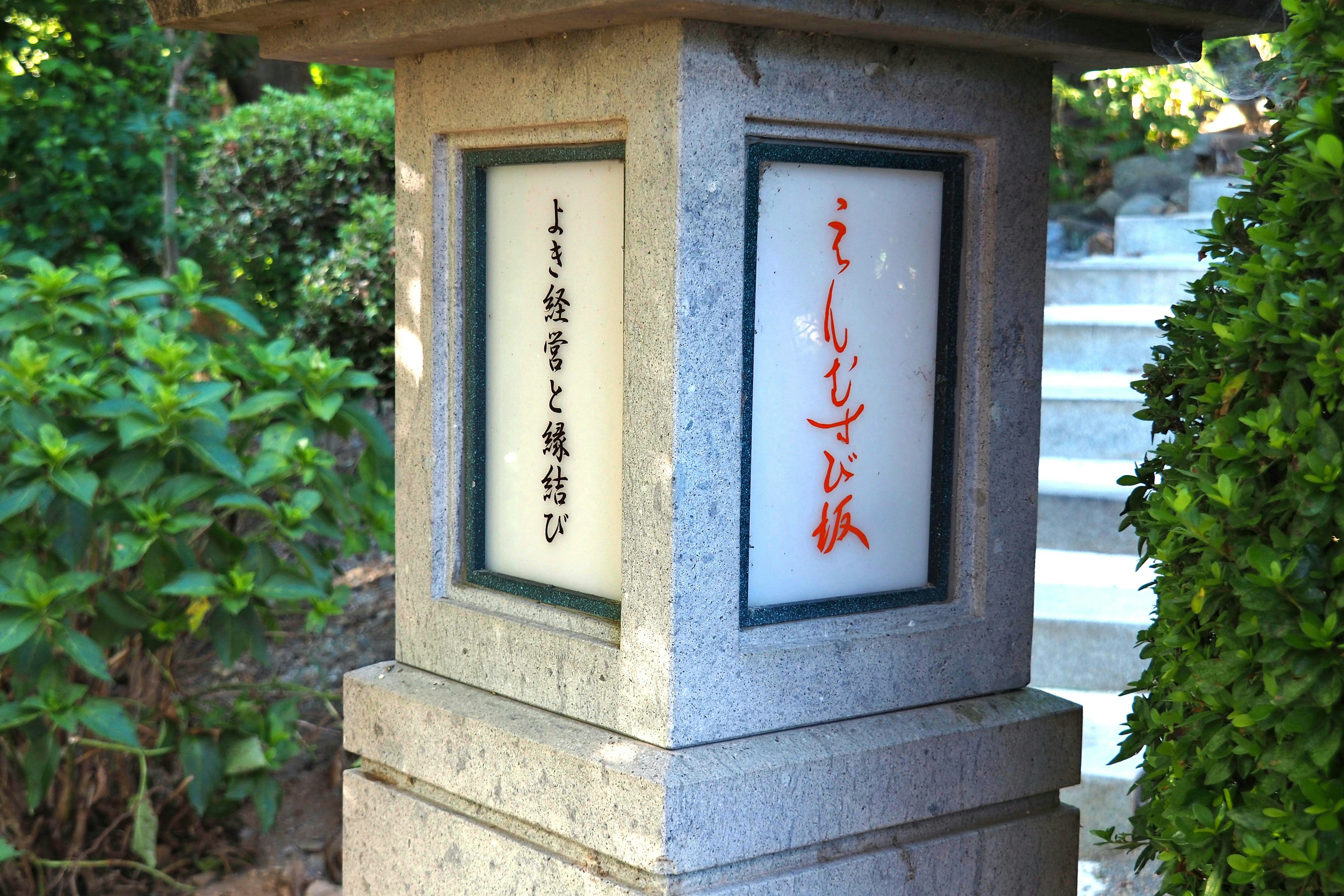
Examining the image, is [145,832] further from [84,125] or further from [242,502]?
[84,125]

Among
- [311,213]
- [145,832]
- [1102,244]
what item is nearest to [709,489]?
[145,832]

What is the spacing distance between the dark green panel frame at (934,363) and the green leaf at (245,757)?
6.69ft

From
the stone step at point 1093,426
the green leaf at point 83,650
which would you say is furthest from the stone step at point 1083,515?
the green leaf at point 83,650

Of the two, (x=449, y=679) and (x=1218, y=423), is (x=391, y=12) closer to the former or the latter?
(x=449, y=679)

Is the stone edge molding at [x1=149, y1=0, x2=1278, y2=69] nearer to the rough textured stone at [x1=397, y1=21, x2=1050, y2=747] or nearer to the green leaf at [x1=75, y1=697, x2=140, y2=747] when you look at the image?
the rough textured stone at [x1=397, y1=21, x2=1050, y2=747]

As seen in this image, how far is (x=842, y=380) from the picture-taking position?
7.45 ft

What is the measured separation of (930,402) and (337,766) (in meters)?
2.82

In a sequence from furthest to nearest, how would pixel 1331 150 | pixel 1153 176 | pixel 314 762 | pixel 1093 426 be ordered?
pixel 1153 176, pixel 1093 426, pixel 314 762, pixel 1331 150

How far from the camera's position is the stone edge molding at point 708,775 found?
2074 mm

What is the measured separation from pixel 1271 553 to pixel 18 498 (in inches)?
107

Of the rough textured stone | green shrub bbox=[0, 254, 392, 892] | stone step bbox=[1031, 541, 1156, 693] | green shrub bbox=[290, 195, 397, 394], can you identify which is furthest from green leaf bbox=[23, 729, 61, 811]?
stone step bbox=[1031, 541, 1156, 693]

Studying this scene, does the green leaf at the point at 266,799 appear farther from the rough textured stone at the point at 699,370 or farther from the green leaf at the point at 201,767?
the rough textured stone at the point at 699,370

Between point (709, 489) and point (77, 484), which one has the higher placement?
point (709, 489)

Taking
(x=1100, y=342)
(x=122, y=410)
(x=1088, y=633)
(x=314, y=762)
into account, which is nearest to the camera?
(x=122, y=410)
